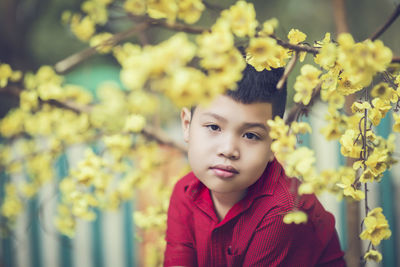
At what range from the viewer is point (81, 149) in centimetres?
176

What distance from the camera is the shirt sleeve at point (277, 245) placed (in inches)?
26.2

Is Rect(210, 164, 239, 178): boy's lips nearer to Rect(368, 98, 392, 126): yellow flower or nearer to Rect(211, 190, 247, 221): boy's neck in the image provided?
Rect(211, 190, 247, 221): boy's neck

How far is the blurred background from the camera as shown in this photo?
4.79ft

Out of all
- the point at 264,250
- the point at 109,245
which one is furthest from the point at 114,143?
the point at 109,245

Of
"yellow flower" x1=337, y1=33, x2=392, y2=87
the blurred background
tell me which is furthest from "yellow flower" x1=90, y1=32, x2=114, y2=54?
the blurred background

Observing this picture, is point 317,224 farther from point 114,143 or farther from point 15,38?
point 15,38

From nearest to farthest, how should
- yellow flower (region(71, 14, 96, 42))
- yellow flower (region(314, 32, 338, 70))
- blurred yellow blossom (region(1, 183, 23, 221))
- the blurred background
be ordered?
yellow flower (region(314, 32, 338, 70)), yellow flower (region(71, 14, 96, 42)), blurred yellow blossom (region(1, 183, 23, 221)), the blurred background

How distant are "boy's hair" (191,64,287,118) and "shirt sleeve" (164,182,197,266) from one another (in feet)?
0.90

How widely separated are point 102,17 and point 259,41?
2.20ft

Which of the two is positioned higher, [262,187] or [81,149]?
[81,149]

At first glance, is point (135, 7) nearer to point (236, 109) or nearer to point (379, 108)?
point (236, 109)

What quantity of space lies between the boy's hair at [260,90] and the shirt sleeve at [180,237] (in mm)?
273

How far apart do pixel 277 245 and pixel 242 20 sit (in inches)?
16.1

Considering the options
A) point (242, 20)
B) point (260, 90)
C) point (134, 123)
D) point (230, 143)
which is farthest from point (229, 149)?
point (134, 123)
